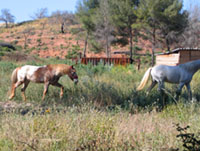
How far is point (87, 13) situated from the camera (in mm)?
40625

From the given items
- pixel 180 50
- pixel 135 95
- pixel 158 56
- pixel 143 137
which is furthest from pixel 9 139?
pixel 158 56

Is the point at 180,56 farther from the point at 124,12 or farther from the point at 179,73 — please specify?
the point at 124,12

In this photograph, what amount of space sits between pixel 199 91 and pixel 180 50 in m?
11.9

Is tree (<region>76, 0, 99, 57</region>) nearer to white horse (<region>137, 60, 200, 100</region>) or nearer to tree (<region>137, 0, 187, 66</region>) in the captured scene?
tree (<region>137, 0, 187, 66</region>)

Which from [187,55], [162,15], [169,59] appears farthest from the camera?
[162,15]

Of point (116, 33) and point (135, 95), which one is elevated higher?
point (116, 33)

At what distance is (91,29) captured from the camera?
3994 cm

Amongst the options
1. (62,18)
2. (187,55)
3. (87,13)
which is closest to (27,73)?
(187,55)

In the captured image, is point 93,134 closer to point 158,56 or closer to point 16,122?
point 16,122

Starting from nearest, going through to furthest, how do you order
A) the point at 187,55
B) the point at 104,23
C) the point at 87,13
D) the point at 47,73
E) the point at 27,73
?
the point at 47,73 < the point at 27,73 < the point at 187,55 < the point at 104,23 < the point at 87,13

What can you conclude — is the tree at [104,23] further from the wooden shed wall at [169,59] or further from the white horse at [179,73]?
the white horse at [179,73]

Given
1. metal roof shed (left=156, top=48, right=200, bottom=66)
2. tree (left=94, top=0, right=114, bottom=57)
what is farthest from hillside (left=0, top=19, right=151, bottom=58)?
metal roof shed (left=156, top=48, right=200, bottom=66)

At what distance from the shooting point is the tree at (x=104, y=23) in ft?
116

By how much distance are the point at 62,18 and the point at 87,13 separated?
3508 centimetres
